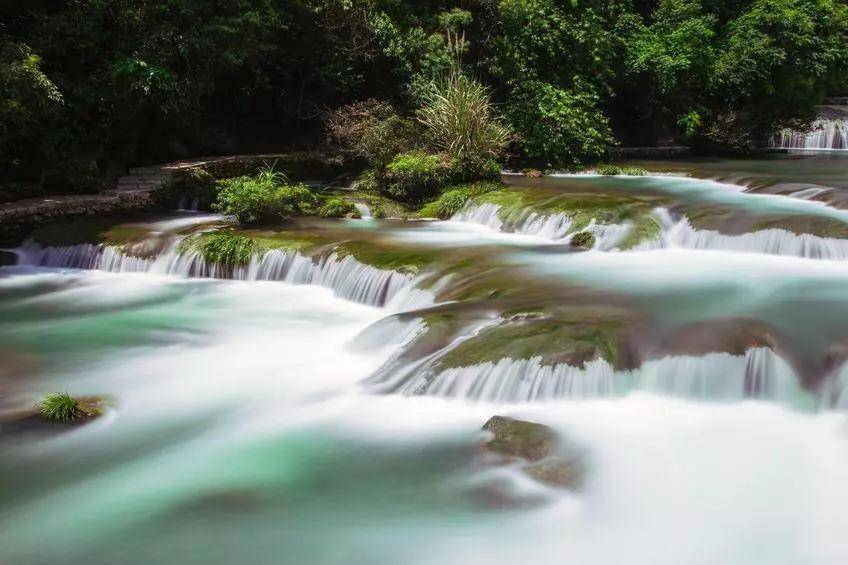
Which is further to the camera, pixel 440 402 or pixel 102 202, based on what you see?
pixel 102 202

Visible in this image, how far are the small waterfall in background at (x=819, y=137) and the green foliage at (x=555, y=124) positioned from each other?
7.76 m

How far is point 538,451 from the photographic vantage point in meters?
5.66

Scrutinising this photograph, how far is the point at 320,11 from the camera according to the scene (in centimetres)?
1928

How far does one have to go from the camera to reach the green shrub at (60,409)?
6.59m

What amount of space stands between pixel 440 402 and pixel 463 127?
10.4m

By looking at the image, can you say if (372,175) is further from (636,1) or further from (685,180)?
(636,1)

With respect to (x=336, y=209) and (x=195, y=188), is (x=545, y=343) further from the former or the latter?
(x=195, y=188)

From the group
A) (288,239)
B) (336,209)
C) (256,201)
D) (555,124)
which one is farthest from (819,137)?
(288,239)

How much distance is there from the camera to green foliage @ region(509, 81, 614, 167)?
19.2 metres

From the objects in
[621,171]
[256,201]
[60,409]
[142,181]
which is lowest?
[60,409]

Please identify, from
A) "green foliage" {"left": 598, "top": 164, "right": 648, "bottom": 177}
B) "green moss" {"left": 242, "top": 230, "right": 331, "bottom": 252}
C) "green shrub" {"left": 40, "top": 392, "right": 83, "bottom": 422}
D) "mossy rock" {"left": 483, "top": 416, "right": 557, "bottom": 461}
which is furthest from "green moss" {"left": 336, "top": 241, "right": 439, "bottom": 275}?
"green foliage" {"left": 598, "top": 164, "right": 648, "bottom": 177}

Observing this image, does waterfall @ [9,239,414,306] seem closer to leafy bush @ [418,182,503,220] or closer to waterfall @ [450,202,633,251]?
waterfall @ [450,202,633,251]

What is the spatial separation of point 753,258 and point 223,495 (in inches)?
327

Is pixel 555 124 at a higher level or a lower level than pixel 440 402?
higher
